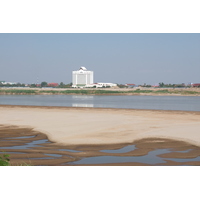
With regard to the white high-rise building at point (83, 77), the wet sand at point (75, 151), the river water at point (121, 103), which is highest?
the white high-rise building at point (83, 77)

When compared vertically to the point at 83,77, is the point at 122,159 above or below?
below

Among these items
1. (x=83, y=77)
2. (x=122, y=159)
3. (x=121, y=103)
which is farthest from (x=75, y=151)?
(x=83, y=77)

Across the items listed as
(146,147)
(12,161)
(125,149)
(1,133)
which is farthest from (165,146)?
(1,133)

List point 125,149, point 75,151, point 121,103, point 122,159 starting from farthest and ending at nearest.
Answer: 1. point 121,103
2. point 125,149
3. point 75,151
4. point 122,159

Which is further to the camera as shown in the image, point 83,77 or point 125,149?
point 83,77

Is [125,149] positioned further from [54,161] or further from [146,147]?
[54,161]

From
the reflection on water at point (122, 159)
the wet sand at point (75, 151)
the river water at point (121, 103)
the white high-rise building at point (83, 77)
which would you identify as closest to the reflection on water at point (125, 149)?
the wet sand at point (75, 151)

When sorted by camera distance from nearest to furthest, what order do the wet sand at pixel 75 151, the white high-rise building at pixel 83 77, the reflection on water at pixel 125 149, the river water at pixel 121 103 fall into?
the wet sand at pixel 75 151
the reflection on water at pixel 125 149
the river water at pixel 121 103
the white high-rise building at pixel 83 77

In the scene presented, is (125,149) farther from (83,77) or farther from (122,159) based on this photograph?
(83,77)

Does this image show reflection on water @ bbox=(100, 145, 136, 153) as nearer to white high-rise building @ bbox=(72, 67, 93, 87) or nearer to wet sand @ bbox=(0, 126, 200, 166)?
wet sand @ bbox=(0, 126, 200, 166)

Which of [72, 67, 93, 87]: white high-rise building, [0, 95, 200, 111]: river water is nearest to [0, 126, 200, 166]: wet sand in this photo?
[0, 95, 200, 111]: river water

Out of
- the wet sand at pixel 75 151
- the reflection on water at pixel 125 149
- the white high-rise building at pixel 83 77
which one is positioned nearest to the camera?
the wet sand at pixel 75 151

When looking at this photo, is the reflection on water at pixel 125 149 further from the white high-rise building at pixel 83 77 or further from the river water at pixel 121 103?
the white high-rise building at pixel 83 77

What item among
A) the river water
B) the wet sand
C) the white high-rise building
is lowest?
the river water
